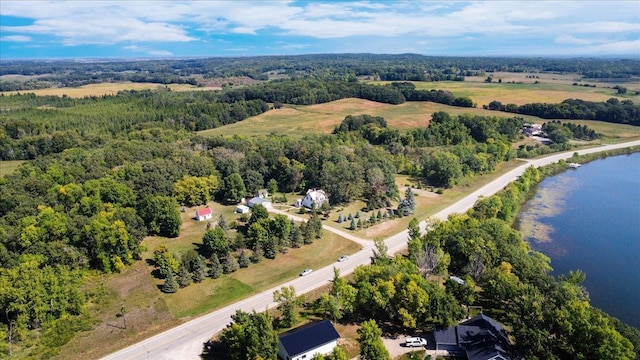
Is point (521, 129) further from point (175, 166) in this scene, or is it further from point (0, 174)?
point (0, 174)

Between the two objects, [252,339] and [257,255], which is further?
[257,255]

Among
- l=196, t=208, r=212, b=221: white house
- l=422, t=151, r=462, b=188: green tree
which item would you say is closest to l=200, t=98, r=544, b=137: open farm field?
l=422, t=151, r=462, b=188: green tree

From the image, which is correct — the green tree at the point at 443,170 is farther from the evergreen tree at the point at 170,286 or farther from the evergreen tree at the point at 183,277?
the evergreen tree at the point at 170,286

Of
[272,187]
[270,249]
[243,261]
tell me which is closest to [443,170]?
[272,187]

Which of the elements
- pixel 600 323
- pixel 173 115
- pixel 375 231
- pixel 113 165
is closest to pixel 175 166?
pixel 113 165

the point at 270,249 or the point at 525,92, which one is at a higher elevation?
the point at 525,92

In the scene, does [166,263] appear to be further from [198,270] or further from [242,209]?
[242,209]
